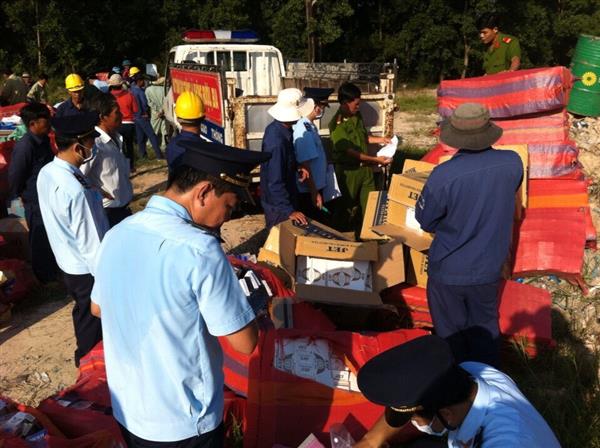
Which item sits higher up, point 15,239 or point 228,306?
point 228,306

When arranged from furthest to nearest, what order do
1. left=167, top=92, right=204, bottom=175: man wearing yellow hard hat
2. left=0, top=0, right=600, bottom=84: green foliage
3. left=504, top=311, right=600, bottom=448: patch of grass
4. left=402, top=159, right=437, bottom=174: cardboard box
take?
left=0, top=0, right=600, bottom=84: green foliage, left=402, top=159, right=437, bottom=174: cardboard box, left=167, top=92, right=204, bottom=175: man wearing yellow hard hat, left=504, top=311, right=600, bottom=448: patch of grass

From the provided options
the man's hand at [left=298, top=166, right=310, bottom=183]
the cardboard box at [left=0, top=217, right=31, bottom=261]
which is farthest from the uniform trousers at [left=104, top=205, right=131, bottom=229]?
the cardboard box at [left=0, top=217, right=31, bottom=261]

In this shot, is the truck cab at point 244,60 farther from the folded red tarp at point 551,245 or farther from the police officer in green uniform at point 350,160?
the folded red tarp at point 551,245

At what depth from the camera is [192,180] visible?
5.59ft

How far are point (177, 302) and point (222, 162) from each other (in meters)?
0.45

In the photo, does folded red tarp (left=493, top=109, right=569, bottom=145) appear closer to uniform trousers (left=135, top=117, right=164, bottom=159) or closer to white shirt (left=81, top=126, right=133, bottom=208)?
white shirt (left=81, top=126, right=133, bottom=208)

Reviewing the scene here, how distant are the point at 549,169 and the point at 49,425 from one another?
4.73 m

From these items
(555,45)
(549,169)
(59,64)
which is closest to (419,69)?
(555,45)

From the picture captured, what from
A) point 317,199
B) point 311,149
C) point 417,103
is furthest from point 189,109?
point 417,103

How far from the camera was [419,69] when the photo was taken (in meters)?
24.6

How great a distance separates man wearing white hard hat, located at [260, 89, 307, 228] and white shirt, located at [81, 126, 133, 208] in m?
1.10

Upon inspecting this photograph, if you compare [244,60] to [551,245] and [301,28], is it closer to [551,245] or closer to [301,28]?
[551,245]

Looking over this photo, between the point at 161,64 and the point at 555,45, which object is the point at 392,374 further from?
the point at 555,45

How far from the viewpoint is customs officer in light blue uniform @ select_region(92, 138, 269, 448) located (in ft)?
5.41
